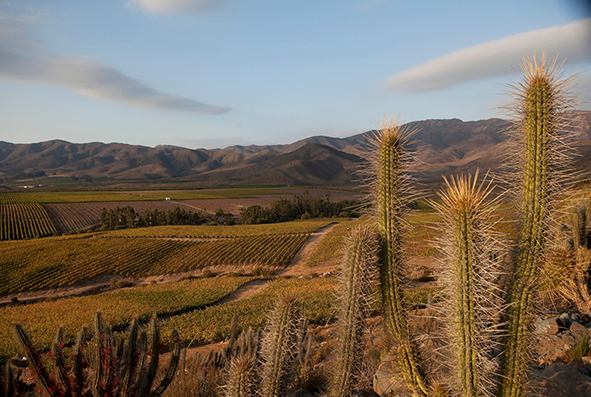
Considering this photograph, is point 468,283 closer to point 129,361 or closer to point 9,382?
point 129,361

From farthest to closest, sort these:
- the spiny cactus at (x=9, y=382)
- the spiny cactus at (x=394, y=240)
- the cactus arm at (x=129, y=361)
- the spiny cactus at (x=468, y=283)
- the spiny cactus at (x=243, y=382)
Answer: the cactus arm at (x=129, y=361), the spiny cactus at (x=9, y=382), the spiny cactus at (x=243, y=382), the spiny cactus at (x=394, y=240), the spiny cactus at (x=468, y=283)

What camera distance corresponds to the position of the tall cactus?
316 centimetres

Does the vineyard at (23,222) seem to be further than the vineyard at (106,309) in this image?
Yes

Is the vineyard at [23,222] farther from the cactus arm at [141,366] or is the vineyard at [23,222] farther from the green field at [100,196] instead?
the cactus arm at [141,366]

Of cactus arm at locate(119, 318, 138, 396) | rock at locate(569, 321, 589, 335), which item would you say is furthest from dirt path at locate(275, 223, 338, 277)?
cactus arm at locate(119, 318, 138, 396)

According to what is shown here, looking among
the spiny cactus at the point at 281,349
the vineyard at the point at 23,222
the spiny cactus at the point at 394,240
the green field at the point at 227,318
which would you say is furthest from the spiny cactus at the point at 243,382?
the vineyard at the point at 23,222

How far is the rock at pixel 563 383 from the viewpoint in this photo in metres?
4.39

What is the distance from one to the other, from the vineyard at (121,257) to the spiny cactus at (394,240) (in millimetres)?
36386

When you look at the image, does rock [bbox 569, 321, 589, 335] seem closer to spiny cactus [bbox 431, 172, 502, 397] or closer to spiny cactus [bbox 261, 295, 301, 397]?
spiny cactus [bbox 431, 172, 502, 397]

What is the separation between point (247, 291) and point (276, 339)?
84.0ft

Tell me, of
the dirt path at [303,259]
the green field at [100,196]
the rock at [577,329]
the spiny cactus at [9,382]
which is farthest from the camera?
the green field at [100,196]

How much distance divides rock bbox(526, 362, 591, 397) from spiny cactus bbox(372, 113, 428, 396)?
1.92 metres

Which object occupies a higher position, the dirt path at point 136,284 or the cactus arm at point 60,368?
the cactus arm at point 60,368

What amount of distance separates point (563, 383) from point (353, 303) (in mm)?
3375
